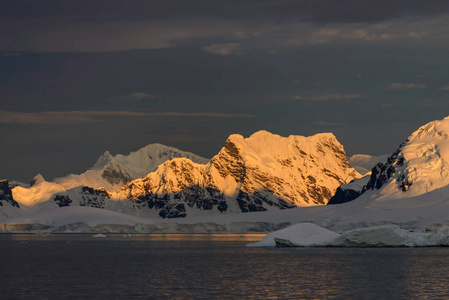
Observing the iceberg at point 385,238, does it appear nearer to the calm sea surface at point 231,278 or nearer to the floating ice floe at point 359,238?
the floating ice floe at point 359,238

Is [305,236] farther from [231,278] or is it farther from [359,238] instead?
[231,278]

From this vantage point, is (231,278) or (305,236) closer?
(231,278)

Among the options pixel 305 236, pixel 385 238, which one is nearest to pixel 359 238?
pixel 385 238

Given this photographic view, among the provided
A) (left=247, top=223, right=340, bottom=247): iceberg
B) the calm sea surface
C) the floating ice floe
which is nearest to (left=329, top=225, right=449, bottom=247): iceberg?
the floating ice floe

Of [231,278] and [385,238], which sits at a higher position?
[231,278]

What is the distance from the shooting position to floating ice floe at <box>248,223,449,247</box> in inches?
5177

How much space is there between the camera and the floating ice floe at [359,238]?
132 metres

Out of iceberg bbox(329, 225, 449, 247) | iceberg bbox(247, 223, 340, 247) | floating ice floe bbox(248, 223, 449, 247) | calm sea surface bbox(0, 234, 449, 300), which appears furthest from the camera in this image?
iceberg bbox(247, 223, 340, 247)

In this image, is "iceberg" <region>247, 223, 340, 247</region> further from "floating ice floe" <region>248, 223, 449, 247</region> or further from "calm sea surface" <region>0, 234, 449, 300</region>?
"calm sea surface" <region>0, 234, 449, 300</region>

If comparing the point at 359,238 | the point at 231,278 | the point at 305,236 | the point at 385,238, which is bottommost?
the point at 385,238

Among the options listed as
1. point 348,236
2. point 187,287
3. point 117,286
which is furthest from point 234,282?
point 348,236

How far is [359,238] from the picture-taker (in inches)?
5172

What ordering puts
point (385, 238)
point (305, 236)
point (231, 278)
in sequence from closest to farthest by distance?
point (231, 278) < point (385, 238) < point (305, 236)

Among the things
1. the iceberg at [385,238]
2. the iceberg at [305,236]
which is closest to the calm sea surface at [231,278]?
the iceberg at [385,238]
